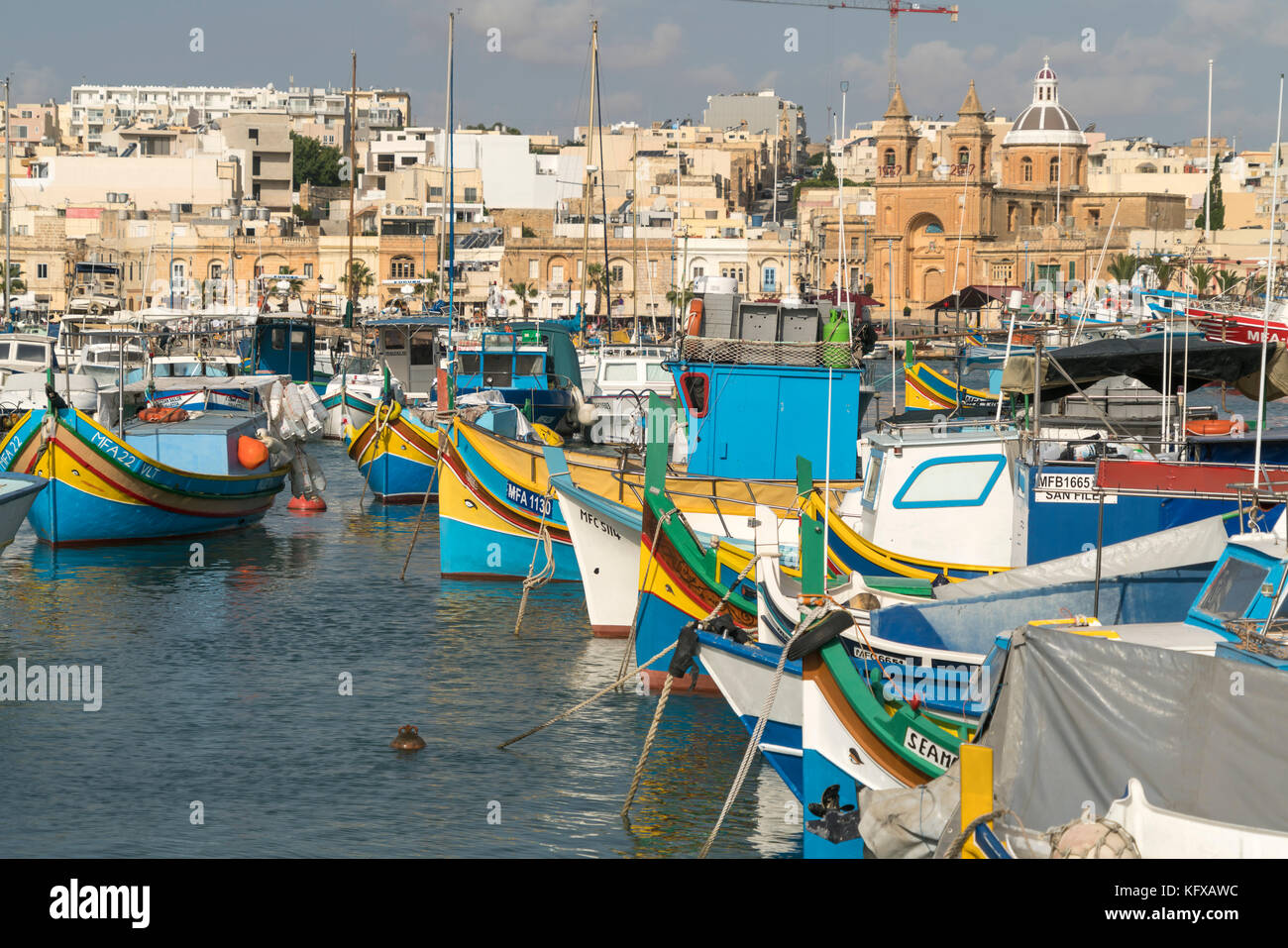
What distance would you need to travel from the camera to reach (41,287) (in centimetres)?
10569

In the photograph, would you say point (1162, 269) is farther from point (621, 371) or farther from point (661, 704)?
point (661, 704)

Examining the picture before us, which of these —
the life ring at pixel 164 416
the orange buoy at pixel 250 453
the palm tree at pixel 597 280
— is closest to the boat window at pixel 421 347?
the life ring at pixel 164 416

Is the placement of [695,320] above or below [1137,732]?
above

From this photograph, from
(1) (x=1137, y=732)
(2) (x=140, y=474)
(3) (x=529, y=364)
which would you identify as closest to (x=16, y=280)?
(3) (x=529, y=364)

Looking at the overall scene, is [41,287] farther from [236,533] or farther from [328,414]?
[236,533]

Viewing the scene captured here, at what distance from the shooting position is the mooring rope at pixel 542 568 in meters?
21.0

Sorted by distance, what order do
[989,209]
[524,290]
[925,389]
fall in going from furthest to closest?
[989,209]
[524,290]
[925,389]

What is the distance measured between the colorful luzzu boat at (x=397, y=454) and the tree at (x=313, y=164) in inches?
4031

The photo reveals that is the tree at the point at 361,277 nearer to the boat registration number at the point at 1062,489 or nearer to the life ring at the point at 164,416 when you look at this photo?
the life ring at the point at 164,416

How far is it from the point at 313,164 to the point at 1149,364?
121 m

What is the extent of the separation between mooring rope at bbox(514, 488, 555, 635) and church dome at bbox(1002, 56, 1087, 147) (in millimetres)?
115187

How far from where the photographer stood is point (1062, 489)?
54.5 ft

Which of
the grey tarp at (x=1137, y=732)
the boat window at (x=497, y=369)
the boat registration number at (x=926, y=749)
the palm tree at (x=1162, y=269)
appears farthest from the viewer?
the palm tree at (x=1162, y=269)

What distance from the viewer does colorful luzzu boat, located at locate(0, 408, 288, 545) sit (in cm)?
2627
